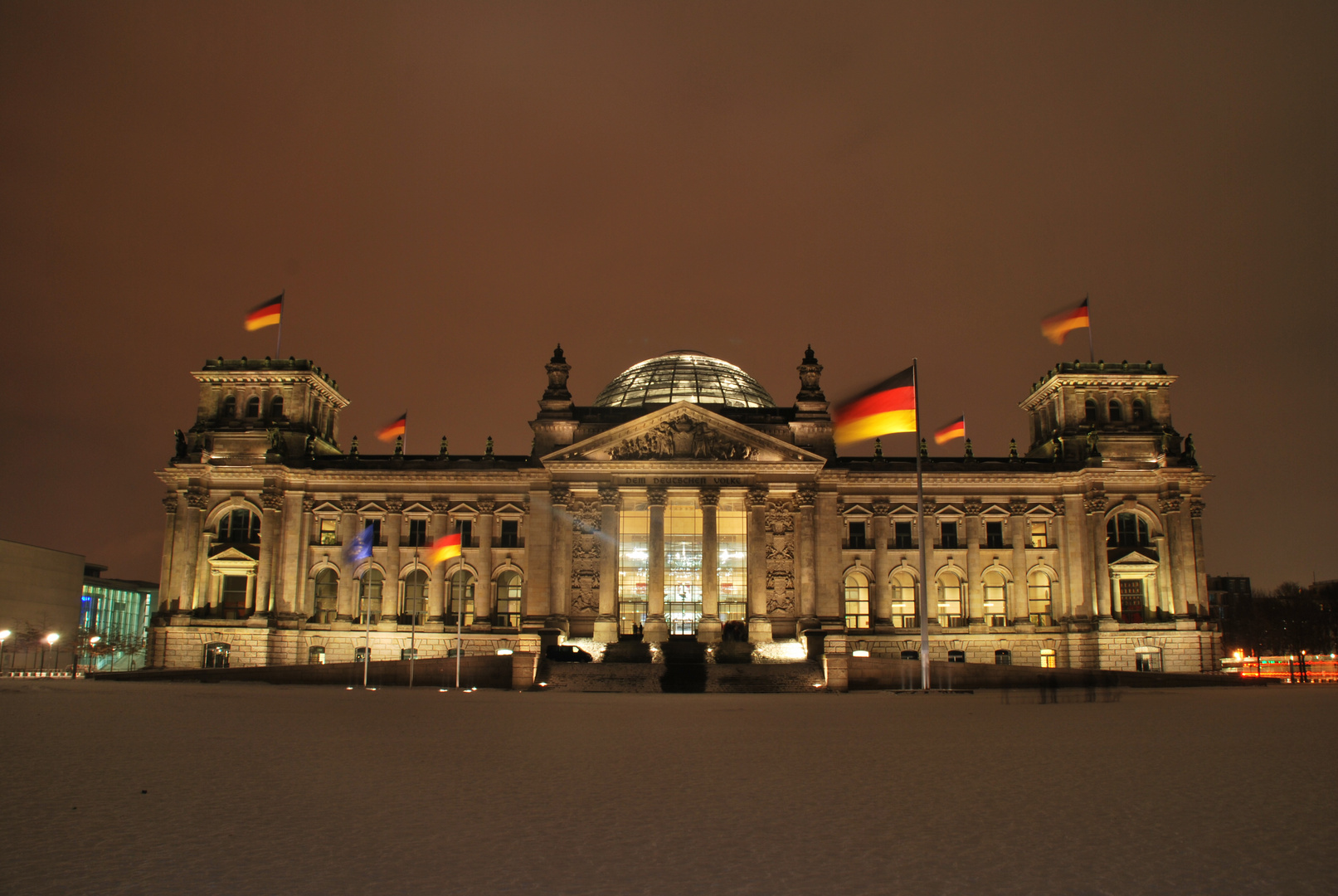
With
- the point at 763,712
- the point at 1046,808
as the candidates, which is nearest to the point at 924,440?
the point at 763,712

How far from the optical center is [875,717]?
26.6 m

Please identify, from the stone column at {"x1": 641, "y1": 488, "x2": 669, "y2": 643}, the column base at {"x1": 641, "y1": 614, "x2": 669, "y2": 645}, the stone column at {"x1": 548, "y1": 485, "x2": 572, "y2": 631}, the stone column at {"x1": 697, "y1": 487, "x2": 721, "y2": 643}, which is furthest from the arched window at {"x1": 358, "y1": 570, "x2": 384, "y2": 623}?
the stone column at {"x1": 697, "y1": 487, "x2": 721, "y2": 643}

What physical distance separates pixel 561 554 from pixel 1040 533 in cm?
3394

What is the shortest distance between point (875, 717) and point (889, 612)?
1842 inches

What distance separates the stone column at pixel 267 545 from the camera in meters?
71.1

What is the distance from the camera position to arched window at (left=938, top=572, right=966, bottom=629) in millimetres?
73056

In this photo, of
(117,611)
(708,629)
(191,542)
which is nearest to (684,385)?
(708,629)

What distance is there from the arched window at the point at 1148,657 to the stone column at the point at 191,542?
64.1 metres

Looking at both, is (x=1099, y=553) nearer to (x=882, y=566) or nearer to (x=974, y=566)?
(x=974, y=566)

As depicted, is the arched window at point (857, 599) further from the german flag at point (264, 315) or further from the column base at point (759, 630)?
the german flag at point (264, 315)

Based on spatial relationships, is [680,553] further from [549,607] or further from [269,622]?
[269,622]

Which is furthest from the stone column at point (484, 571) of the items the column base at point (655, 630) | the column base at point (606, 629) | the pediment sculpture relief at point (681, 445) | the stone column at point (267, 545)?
the stone column at point (267, 545)

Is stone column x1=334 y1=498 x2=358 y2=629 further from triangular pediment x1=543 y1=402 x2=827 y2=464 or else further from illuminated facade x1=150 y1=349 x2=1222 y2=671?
triangular pediment x1=543 y1=402 x2=827 y2=464

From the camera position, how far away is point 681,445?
68.4 m
